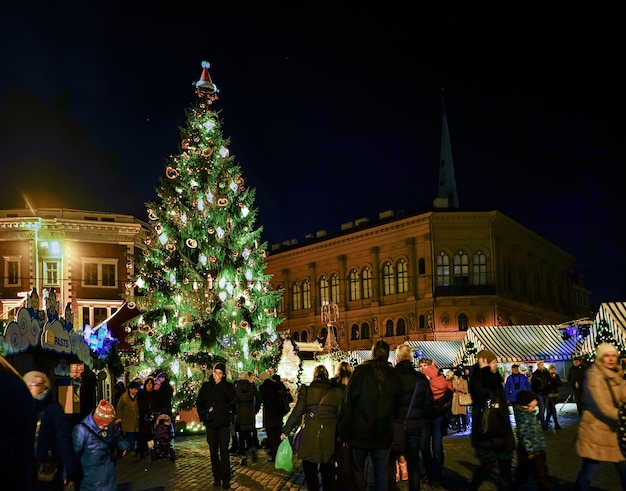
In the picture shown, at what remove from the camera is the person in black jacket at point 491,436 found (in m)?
8.80

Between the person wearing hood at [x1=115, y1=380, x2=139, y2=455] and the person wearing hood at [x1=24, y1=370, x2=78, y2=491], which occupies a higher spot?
the person wearing hood at [x1=24, y1=370, x2=78, y2=491]

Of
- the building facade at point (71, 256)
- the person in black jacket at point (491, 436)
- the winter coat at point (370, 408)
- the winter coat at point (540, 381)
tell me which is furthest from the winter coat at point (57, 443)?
the building facade at point (71, 256)

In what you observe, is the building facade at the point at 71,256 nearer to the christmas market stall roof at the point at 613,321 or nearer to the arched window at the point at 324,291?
the arched window at the point at 324,291

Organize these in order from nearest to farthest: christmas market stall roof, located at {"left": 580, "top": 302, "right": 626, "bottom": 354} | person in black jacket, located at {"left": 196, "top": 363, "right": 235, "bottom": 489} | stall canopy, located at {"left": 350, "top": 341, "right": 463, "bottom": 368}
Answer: person in black jacket, located at {"left": 196, "top": 363, "right": 235, "bottom": 489} → christmas market stall roof, located at {"left": 580, "top": 302, "right": 626, "bottom": 354} → stall canopy, located at {"left": 350, "top": 341, "right": 463, "bottom": 368}

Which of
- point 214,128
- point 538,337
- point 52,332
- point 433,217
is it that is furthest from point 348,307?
point 52,332

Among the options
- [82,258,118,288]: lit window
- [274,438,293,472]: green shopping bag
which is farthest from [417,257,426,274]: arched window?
[274,438,293,472]: green shopping bag

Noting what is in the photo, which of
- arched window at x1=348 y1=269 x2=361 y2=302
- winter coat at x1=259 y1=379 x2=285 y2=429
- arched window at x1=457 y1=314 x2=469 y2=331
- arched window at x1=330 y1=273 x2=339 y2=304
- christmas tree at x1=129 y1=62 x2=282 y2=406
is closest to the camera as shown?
winter coat at x1=259 y1=379 x2=285 y2=429

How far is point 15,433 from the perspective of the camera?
2455mm

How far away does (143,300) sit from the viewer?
2453 centimetres

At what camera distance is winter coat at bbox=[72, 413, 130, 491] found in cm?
747

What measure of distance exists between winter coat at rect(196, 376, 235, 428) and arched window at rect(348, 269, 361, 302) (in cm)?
5338

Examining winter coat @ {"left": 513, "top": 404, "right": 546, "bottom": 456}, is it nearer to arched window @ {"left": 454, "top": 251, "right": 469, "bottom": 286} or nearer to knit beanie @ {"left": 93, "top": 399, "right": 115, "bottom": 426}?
knit beanie @ {"left": 93, "top": 399, "right": 115, "bottom": 426}

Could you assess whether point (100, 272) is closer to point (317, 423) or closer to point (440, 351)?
point (440, 351)

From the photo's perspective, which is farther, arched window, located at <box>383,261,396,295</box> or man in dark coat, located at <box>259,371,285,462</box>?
arched window, located at <box>383,261,396,295</box>
